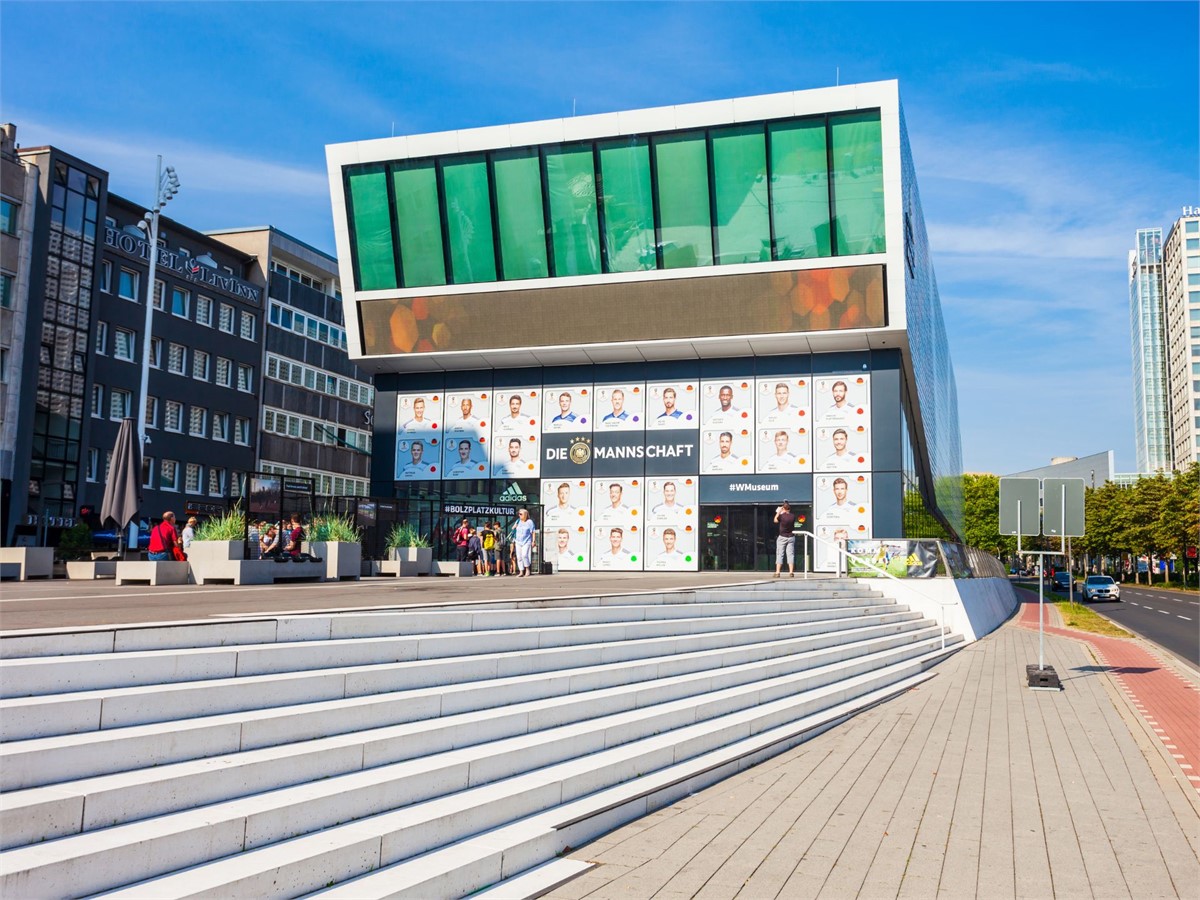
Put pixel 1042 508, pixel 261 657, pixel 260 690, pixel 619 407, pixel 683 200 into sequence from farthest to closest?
pixel 619 407
pixel 683 200
pixel 1042 508
pixel 261 657
pixel 260 690

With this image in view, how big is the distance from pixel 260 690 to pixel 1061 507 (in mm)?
14570

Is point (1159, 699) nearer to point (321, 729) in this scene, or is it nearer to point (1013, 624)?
point (321, 729)

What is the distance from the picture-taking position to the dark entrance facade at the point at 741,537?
32406mm

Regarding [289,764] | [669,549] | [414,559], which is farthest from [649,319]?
[289,764]

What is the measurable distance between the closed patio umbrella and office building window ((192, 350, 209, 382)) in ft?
120

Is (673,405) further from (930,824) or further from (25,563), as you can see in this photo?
(930,824)

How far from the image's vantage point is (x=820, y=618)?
17.9m

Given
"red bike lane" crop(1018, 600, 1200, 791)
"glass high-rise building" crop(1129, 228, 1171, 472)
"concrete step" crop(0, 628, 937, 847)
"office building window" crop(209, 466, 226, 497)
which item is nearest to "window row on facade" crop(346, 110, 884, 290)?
"red bike lane" crop(1018, 600, 1200, 791)

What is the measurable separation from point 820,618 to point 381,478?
70.4ft

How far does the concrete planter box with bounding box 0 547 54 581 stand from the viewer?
23.4m

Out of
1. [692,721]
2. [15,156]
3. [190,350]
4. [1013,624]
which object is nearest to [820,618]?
[692,721]

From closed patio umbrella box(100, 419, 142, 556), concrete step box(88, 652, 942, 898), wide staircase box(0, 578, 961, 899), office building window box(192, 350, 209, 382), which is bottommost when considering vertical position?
concrete step box(88, 652, 942, 898)

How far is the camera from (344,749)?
646 centimetres

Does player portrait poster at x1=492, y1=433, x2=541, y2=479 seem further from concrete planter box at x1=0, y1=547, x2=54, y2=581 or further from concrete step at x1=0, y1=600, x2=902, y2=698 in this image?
concrete step at x1=0, y1=600, x2=902, y2=698
